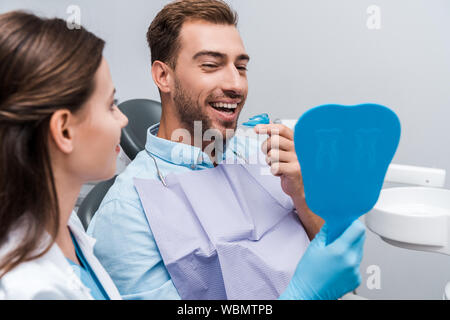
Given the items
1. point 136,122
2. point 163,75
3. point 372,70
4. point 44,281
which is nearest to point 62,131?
point 44,281

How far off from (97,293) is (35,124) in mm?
320

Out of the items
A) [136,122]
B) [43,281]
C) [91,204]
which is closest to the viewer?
[43,281]

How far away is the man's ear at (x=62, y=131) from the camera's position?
64cm

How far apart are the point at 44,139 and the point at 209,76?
1.85 feet

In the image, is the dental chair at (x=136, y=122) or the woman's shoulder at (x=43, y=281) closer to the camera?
the woman's shoulder at (x=43, y=281)

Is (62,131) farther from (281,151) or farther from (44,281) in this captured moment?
(281,151)

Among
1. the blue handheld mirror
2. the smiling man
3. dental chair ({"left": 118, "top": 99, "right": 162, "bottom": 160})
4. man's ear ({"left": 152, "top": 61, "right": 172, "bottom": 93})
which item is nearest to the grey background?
dental chair ({"left": 118, "top": 99, "right": 162, "bottom": 160})

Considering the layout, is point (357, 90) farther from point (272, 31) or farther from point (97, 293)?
point (97, 293)

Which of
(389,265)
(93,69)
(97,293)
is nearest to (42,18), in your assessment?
(93,69)

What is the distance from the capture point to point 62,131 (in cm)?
68

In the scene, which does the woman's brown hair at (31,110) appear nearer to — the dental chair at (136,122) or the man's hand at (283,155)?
the man's hand at (283,155)

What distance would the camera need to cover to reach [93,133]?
27.7 inches

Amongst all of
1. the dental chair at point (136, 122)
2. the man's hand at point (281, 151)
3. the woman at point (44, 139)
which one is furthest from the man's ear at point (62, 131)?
the dental chair at point (136, 122)

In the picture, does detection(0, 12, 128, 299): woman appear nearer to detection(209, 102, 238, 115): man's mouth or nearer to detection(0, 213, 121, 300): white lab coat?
detection(0, 213, 121, 300): white lab coat
